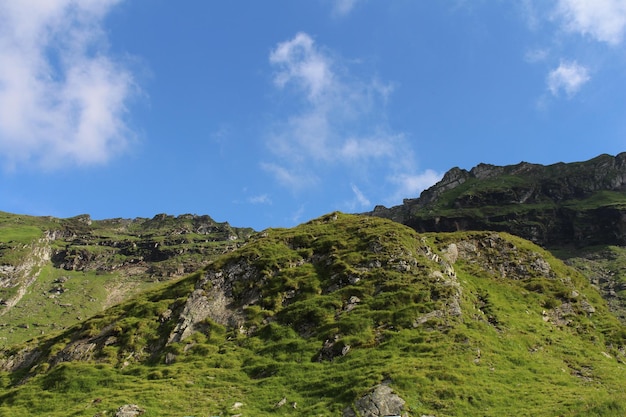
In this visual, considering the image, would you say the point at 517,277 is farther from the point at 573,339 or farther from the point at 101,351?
the point at 101,351

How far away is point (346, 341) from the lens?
155 feet

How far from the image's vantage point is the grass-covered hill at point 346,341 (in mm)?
38031

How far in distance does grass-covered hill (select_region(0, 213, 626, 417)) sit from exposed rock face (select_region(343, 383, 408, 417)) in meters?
0.12

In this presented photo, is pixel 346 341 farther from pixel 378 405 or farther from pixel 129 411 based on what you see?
pixel 129 411

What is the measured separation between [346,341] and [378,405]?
1210 centimetres

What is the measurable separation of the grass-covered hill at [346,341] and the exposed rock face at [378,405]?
0.39ft

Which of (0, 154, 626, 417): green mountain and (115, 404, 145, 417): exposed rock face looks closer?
(115, 404, 145, 417): exposed rock face

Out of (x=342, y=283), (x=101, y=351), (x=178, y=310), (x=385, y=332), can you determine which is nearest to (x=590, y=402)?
(x=385, y=332)

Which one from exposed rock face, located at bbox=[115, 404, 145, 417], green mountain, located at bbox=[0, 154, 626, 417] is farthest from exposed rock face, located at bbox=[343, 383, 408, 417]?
exposed rock face, located at bbox=[115, 404, 145, 417]

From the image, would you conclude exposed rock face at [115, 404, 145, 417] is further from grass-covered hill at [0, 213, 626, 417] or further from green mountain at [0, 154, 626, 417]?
grass-covered hill at [0, 213, 626, 417]

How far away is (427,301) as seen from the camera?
52.1m

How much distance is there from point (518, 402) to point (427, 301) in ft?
54.9

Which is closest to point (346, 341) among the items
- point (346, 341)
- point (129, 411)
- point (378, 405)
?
point (346, 341)

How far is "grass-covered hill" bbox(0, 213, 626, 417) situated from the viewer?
3803cm
